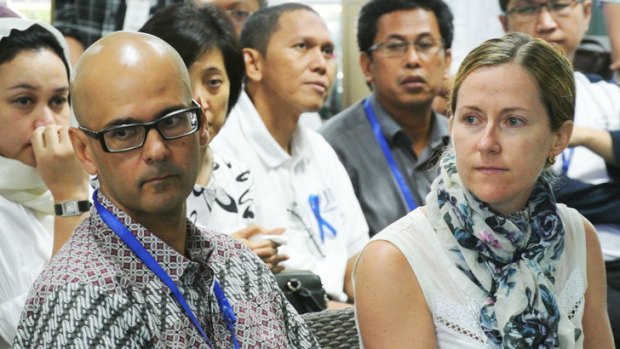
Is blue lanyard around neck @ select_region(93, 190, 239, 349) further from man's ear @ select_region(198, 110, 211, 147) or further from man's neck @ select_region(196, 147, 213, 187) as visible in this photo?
man's neck @ select_region(196, 147, 213, 187)

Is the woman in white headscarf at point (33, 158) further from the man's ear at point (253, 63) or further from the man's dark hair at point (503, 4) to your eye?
the man's dark hair at point (503, 4)

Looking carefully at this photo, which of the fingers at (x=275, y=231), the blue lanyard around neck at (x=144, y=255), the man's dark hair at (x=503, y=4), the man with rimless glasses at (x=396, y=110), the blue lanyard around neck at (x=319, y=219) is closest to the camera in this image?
the blue lanyard around neck at (x=144, y=255)

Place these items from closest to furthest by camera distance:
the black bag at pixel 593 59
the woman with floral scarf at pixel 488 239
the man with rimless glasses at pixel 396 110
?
1. the woman with floral scarf at pixel 488 239
2. the man with rimless glasses at pixel 396 110
3. the black bag at pixel 593 59

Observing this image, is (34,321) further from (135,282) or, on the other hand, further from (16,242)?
(16,242)

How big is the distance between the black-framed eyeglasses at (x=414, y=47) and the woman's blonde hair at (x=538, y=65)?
6.36 feet

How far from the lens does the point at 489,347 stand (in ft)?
7.62

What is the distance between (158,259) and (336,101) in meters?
3.46

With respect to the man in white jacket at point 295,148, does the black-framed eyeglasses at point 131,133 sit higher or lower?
higher

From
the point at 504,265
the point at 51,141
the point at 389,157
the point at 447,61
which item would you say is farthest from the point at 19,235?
the point at 447,61

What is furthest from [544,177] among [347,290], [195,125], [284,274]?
[347,290]

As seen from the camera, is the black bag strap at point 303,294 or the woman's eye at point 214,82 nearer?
the black bag strap at point 303,294

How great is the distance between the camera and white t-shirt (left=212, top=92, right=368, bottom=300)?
355 cm

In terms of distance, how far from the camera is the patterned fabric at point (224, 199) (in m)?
3.13

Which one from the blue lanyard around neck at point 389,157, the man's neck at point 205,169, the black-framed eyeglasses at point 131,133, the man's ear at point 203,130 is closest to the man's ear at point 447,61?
the blue lanyard around neck at point 389,157
